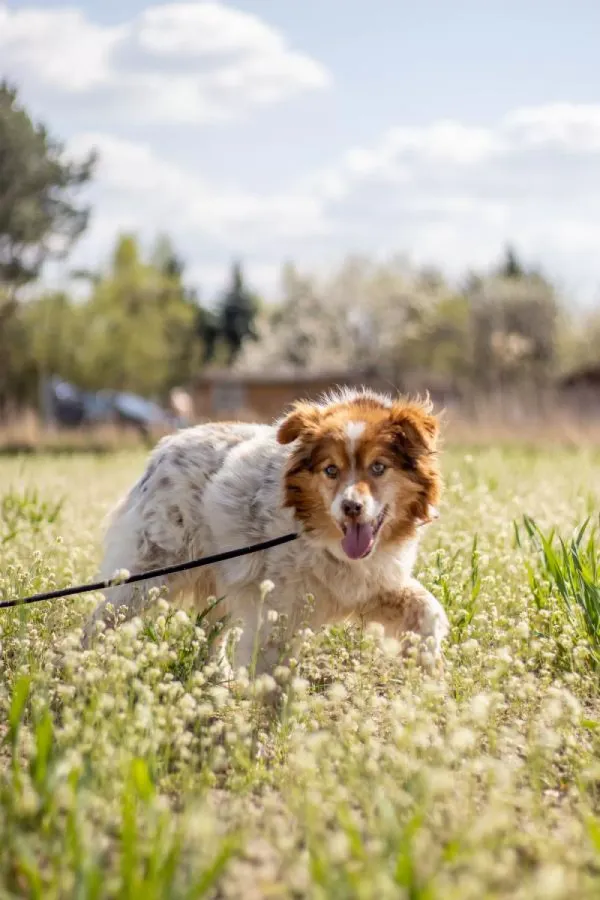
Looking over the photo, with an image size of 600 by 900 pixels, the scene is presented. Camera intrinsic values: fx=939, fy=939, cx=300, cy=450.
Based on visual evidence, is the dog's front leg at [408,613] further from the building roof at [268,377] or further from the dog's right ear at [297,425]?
the building roof at [268,377]

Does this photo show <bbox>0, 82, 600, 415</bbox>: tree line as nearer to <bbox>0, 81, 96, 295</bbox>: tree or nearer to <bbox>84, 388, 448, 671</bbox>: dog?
<bbox>0, 81, 96, 295</bbox>: tree

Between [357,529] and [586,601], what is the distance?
4.24 ft

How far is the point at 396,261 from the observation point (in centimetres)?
6575

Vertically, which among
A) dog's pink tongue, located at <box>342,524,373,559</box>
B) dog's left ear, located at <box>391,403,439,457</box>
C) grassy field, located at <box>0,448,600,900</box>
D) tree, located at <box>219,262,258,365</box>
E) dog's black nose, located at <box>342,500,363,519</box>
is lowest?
grassy field, located at <box>0,448,600,900</box>

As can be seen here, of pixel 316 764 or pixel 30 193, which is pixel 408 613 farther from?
pixel 30 193

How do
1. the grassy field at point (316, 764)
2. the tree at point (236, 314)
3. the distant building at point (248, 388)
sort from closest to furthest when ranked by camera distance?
the grassy field at point (316, 764)
the distant building at point (248, 388)
the tree at point (236, 314)

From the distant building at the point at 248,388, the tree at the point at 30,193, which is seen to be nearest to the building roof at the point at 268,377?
the distant building at the point at 248,388

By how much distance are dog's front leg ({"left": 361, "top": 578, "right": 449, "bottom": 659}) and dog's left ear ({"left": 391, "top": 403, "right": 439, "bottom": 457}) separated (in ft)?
2.23

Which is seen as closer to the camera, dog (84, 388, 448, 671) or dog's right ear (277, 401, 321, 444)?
dog (84, 388, 448, 671)

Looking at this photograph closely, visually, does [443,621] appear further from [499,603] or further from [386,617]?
[499,603]

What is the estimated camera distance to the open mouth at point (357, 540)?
4340mm

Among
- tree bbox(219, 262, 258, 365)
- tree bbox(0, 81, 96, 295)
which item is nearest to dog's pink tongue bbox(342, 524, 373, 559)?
tree bbox(0, 81, 96, 295)

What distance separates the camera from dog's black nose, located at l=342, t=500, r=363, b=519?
4.21m

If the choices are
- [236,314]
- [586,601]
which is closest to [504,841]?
[586,601]
